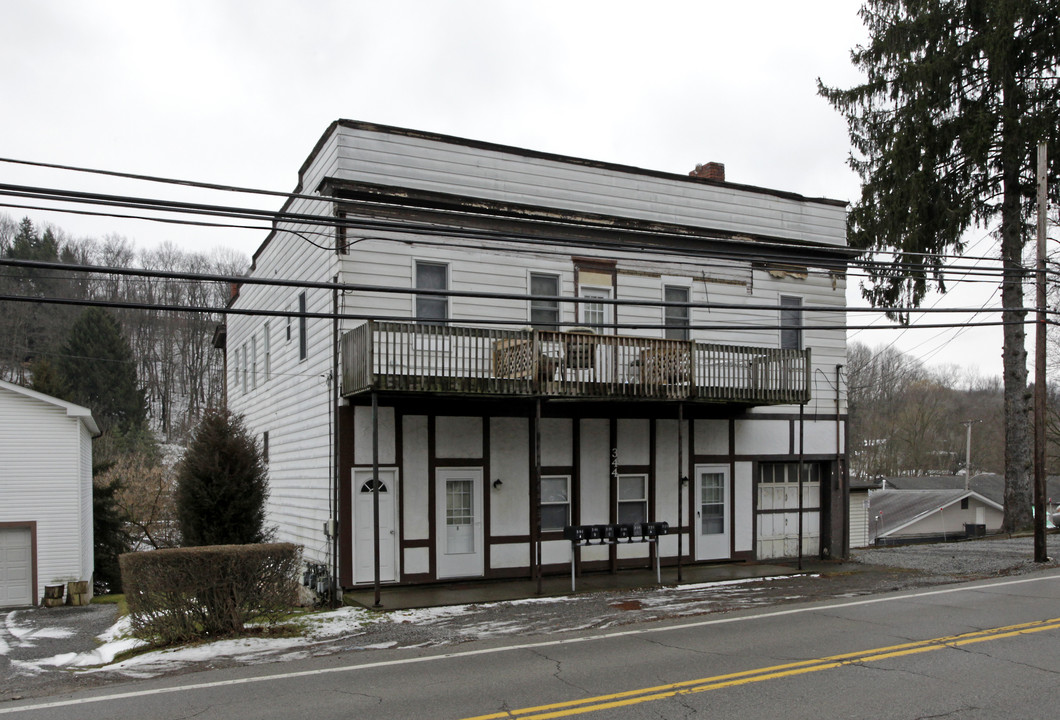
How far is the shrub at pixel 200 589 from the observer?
36.0ft

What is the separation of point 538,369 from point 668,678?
23.8 feet

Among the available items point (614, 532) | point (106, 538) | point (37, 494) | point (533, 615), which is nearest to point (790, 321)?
point (614, 532)

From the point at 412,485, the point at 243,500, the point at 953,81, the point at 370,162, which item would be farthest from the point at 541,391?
the point at 953,81

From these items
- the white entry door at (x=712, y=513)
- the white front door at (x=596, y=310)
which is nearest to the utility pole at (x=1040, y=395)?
the white entry door at (x=712, y=513)

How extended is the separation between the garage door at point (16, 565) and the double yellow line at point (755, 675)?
18646 millimetres

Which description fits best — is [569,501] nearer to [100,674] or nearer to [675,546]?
[675,546]

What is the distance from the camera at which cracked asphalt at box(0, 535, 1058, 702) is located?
33.1ft

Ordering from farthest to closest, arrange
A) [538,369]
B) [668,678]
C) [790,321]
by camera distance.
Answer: [790,321] < [538,369] < [668,678]

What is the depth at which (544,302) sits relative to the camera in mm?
17453

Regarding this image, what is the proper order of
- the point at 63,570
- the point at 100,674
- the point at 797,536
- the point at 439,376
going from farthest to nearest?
the point at 63,570 → the point at 797,536 → the point at 439,376 → the point at 100,674

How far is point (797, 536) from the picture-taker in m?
20.1

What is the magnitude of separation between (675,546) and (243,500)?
9.42m

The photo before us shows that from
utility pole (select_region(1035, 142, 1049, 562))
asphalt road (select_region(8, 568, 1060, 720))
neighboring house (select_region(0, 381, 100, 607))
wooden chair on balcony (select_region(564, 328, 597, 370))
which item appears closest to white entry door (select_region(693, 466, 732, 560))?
wooden chair on balcony (select_region(564, 328, 597, 370))

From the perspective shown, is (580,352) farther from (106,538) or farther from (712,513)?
(106,538)
